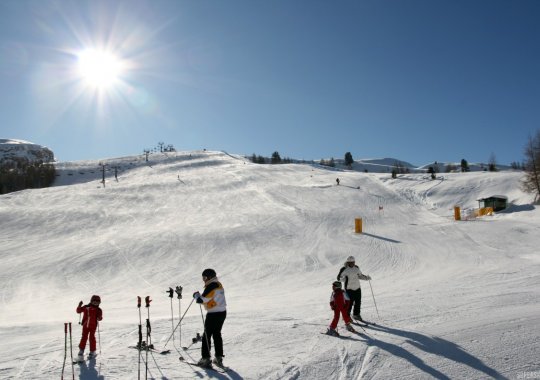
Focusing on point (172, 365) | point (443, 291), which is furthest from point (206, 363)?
point (443, 291)

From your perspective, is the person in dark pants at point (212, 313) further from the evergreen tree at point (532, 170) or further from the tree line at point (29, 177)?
the tree line at point (29, 177)

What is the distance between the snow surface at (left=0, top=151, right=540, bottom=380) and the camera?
256 inches

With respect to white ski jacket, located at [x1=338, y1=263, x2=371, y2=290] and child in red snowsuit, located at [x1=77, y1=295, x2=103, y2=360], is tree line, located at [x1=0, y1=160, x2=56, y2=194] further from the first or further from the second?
white ski jacket, located at [x1=338, y1=263, x2=371, y2=290]

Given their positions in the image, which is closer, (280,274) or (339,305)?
(339,305)

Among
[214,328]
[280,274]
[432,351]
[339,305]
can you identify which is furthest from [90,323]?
[280,274]

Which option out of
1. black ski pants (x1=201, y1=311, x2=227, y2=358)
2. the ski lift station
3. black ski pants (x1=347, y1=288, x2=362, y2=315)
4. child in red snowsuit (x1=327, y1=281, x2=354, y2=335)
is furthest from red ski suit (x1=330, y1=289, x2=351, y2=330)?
the ski lift station

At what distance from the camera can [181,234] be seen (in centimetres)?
2419

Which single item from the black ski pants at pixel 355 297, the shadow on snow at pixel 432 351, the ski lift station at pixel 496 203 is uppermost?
the ski lift station at pixel 496 203

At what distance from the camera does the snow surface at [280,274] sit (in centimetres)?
650

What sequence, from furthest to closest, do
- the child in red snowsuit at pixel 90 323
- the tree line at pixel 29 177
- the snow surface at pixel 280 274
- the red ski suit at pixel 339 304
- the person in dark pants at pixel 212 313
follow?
the tree line at pixel 29 177, the red ski suit at pixel 339 304, the child in red snowsuit at pixel 90 323, the snow surface at pixel 280 274, the person in dark pants at pixel 212 313

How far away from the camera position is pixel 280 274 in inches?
690

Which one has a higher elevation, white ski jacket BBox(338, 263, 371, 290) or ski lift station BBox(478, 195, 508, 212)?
ski lift station BBox(478, 195, 508, 212)

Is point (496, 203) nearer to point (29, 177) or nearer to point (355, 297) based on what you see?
point (355, 297)

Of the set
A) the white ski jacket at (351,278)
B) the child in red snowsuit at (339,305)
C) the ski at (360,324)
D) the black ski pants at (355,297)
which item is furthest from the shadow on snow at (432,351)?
the white ski jacket at (351,278)
